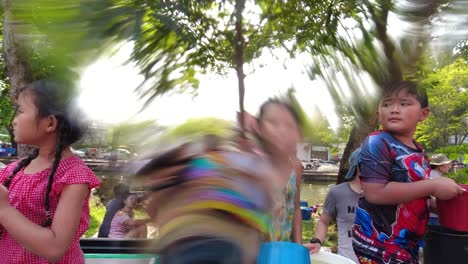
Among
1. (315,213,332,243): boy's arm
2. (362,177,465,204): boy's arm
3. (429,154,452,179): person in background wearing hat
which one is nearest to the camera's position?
(362,177,465,204): boy's arm

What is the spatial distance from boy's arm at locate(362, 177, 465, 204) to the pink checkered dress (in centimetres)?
74

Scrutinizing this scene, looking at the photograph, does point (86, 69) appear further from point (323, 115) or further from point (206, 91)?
point (323, 115)

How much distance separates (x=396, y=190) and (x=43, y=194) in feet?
3.10

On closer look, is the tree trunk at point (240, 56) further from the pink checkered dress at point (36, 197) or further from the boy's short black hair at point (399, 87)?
the pink checkered dress at point (36, 197)

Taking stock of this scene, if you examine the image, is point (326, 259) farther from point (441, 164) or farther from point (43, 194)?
point (441, 164)

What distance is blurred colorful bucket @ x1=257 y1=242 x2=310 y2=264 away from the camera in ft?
2.02

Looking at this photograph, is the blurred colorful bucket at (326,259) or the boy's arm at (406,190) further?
the blurred colorful bucket at (326,259)

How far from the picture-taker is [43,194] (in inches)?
51.3

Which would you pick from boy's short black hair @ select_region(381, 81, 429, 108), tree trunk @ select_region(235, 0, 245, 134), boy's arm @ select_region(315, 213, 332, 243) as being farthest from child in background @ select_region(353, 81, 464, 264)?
boy's arm @ select_region(315, 213, 332, 243)

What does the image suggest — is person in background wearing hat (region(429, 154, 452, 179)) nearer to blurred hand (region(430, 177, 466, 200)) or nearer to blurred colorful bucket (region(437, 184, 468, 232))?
blurred colorful bucket (region(437, 184, 468, 232))

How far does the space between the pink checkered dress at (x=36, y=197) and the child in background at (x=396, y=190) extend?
0.75 metres

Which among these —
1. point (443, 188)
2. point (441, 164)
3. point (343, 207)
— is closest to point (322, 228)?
point (343, 207)

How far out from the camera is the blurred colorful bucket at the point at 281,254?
0.61 m

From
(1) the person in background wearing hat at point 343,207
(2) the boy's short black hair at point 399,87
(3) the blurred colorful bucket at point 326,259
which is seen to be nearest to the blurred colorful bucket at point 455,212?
(3) the blurred colorful bucket at point 326,259
